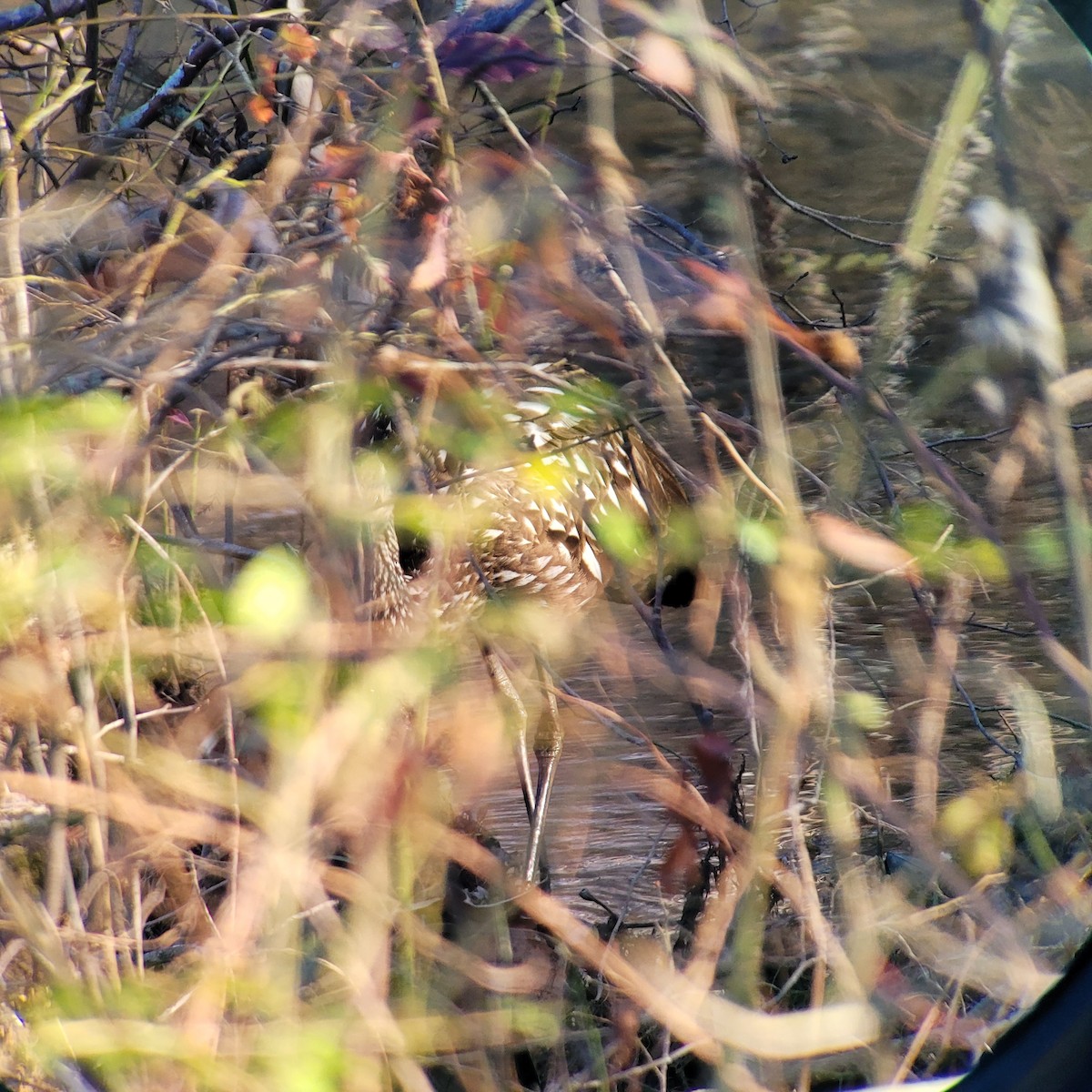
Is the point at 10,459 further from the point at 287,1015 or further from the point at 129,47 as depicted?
the point at 129,47

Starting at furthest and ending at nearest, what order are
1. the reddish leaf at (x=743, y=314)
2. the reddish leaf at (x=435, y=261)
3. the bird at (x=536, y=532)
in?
the bird at (x=536, y=532) < the reddish leaf at (x=435, y=261) < the reddish leaf at (x=743, y=314)

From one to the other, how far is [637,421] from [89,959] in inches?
37.1

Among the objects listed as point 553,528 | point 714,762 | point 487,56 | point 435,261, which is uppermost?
point 487,56

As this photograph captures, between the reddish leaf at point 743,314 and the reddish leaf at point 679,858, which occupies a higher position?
the reddish leaf at point 743,314

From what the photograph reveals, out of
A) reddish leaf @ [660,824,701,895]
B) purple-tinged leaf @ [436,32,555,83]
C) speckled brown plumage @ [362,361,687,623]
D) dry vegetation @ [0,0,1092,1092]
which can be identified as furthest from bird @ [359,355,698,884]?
purple-tinged leaf @ [436,32,555,83]

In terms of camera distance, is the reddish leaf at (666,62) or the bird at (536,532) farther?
the bird at (536,532)

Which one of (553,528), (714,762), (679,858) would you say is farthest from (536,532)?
(714,762)

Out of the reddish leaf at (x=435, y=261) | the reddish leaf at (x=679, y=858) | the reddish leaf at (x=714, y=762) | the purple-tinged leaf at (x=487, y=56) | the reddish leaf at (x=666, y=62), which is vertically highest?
the reddish leaf at (x=666, y=62)

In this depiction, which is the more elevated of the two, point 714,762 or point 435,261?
point 435,261

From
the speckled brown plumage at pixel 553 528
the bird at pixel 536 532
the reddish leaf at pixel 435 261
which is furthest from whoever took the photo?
the speckled brown plumage at pixel 553 528

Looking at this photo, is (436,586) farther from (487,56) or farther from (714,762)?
(487,56)

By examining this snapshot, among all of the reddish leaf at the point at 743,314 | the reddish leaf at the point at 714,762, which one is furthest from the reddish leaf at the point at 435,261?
the reddish leaf at the point at 714,762

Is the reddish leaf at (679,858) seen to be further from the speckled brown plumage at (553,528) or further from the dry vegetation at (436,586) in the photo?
the speckled brown plumage at (553,528)

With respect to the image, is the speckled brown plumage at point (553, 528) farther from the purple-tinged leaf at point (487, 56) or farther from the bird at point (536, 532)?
the purple-tinged leaf at point (487, 56)
